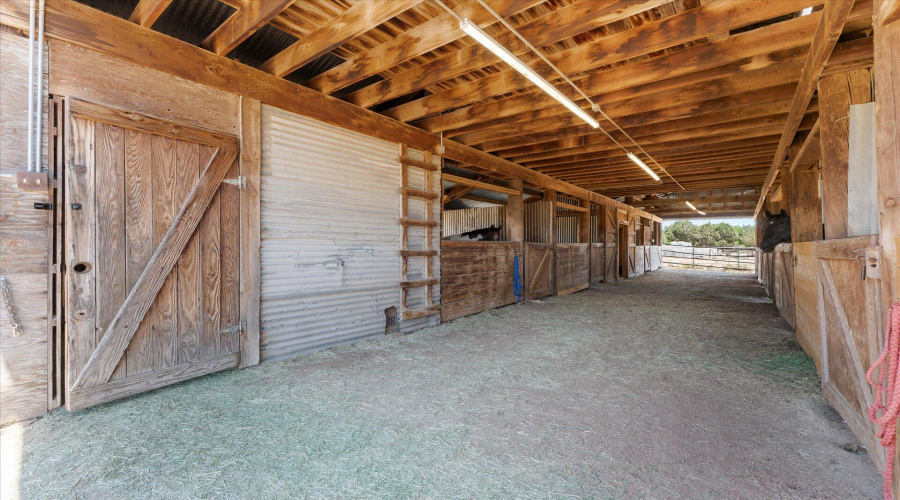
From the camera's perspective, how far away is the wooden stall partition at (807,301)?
334 centimetres

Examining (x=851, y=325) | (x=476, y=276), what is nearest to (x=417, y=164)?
(x=476, y=276)

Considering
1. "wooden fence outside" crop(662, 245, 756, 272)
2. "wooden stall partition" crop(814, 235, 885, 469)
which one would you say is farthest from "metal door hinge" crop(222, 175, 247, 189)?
"wooden fence outside" crop(662, 245, 756, 272)

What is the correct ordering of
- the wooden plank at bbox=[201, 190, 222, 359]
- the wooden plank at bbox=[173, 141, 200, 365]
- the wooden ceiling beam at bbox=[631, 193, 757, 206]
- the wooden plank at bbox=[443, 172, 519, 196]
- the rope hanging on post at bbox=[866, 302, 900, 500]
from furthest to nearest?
the wooden ceiling beam at bbox=[631, 193, 757, 206]
the wooden plank at bbox=[443, 172, 519, 196]
the wooden plank at bbox=[201, 190, 222, 359]
the wooden plank at bbox=[173, 141, 200, 365]
the rope hanging on post at bbox=[866, 302, 900, 500]

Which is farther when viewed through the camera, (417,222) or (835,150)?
(417,222)

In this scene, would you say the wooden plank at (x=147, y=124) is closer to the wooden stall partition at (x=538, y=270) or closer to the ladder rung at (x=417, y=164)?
the ladder rung at (x=417, y=164)

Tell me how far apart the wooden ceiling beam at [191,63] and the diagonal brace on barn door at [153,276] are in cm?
68

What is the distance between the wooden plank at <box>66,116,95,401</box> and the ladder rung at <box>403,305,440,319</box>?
307cm

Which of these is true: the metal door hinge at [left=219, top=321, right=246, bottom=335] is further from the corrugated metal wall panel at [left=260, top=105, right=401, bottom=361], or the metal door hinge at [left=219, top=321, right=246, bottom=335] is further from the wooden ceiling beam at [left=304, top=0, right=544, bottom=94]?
the wooden ceiling beam at [left=304, top=0, right=544, bottom=94]

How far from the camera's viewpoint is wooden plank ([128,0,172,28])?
8.52ft

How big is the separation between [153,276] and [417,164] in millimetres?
3278

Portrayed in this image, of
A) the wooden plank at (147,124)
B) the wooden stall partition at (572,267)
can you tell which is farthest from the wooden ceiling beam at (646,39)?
the wooden stall partition at (572,267)

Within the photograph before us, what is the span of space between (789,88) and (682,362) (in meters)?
3.38

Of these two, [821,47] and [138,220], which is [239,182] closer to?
[138,220]

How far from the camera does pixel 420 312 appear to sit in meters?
5.13
